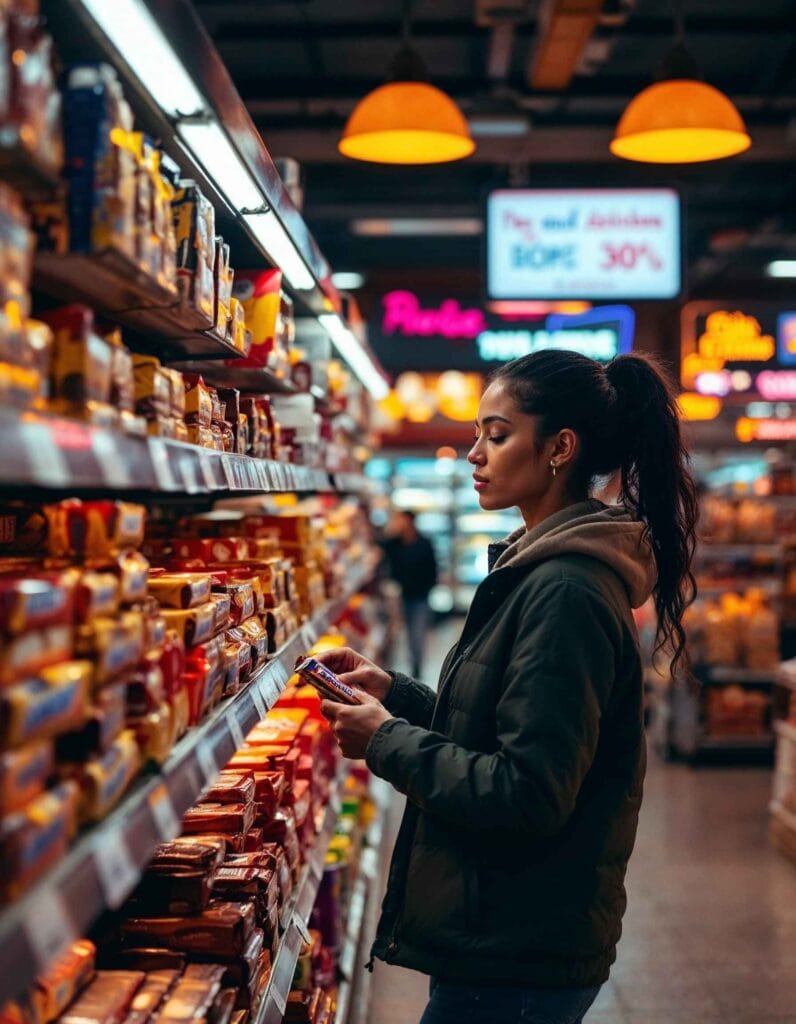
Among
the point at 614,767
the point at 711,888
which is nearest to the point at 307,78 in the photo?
the point at 711,888

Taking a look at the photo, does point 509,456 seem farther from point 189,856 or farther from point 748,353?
point 748,353

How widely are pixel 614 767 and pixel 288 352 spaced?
1751mm

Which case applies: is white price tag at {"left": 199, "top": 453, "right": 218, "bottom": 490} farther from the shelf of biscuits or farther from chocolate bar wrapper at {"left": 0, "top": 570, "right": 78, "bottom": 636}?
chocolate bar wrapper at {"left": 0, "top": 570, "right": 78, "bottom": 636}

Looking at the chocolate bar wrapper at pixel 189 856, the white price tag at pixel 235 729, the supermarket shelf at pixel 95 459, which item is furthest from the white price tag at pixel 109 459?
the chocolate bar wrapper at pixel 189 856

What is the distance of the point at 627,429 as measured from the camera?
2.23 metres

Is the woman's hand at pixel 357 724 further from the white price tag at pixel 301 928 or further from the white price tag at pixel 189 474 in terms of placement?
the white price tag at pixel 301 928

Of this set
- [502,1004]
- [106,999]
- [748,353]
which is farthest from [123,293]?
[748,353]

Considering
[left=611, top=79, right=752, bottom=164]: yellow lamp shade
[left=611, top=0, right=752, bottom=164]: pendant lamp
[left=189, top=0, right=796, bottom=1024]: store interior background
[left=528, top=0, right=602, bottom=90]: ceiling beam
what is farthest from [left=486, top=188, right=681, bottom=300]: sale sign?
[left=611, top=79, right=752, bottom=164]: yellow lamp shade

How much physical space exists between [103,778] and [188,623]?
1.75 feet

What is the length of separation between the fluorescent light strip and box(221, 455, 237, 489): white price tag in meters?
1.92

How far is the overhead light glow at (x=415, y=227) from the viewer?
1219cm

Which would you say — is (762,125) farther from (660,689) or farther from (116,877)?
(116,877)

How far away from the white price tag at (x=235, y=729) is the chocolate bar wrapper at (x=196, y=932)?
1.24ft

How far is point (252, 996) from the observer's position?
2170mm
